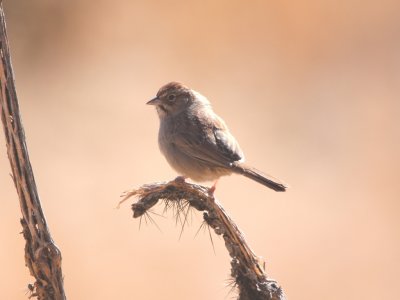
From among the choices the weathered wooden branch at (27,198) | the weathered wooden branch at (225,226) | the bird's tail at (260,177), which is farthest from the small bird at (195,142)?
the weathered wooden branch at (27,198)

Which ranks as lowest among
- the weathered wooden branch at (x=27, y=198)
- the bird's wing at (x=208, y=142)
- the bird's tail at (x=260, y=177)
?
the weathered wooden branch at (x=27, y=198)

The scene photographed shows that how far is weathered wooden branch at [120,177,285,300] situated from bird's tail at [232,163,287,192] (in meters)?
1.44

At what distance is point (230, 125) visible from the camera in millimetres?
13953

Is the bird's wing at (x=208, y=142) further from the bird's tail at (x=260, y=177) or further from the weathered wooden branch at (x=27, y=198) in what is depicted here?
the weathered wooden branch at (x=27, y=198)

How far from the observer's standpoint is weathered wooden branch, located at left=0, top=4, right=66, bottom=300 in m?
3.35

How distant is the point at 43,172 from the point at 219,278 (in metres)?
3.83

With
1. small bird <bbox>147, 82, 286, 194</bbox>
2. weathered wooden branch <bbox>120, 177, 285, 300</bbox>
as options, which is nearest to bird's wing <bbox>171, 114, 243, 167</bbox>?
small bird <bbox>147, 82, 286, 194</bbox>

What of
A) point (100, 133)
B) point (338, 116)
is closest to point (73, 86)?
point (100, 133)

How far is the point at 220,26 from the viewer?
1608 cm

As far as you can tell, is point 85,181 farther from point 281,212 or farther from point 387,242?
point 387,242

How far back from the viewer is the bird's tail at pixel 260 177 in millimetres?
6070

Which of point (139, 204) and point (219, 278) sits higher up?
point (219, 278)

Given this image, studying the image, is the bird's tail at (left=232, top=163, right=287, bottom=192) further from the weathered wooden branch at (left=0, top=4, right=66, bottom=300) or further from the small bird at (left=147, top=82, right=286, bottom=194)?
the weathered wooden branch at (left=0, top=4, right=66, bottom=300)

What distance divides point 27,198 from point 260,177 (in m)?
2.98
